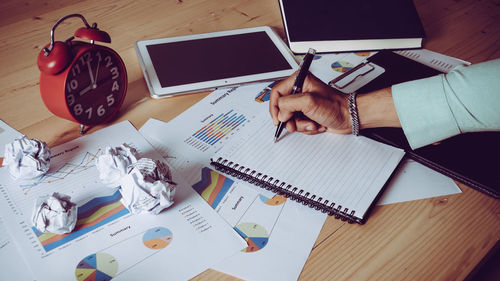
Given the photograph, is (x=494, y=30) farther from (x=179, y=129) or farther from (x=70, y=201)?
(x=70, y=201)

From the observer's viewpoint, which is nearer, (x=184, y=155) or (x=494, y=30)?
(x=184, y=155)

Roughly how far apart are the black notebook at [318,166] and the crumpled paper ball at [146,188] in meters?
0.13

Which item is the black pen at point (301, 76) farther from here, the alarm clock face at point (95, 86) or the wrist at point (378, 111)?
the alarm clock face at point (95, 86)

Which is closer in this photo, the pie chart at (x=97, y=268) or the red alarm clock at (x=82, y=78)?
the pie chart at (x=97, y=268)

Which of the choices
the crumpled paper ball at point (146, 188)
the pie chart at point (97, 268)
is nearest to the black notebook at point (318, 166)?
the crumpled paper ball at point (146, 188)

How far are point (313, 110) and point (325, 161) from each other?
0.12 m

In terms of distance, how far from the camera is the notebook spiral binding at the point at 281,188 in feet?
2.07

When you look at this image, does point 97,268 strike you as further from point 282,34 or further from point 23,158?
point 282,34

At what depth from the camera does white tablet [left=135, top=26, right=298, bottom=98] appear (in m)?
0.89

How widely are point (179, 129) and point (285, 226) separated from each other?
13.1 inches

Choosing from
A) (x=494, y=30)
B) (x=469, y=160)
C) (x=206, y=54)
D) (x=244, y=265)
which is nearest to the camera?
(x=244, y=265)

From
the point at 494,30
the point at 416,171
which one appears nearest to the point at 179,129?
the point at 416,171

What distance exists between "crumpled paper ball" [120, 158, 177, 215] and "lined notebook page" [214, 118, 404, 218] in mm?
138

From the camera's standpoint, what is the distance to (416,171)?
0.72 m
